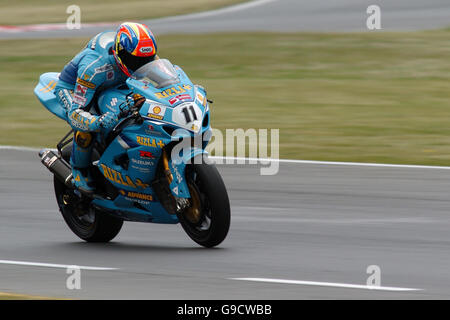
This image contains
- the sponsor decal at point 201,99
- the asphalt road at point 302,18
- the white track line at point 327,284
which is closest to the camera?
the white track line at point 327,284

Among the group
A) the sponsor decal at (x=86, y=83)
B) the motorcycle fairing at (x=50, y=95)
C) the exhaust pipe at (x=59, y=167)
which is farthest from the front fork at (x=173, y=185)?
the motorcycle fairing at (x=50, y=95)

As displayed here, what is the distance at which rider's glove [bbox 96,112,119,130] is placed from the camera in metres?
7.67

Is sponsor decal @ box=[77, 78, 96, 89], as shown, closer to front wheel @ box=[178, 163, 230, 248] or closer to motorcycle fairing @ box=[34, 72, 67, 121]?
motorcycle fairing @ box=[34, 72, 67, 121]

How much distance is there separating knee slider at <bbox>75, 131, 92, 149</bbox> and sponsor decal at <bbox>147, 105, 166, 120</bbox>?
0.85 metres

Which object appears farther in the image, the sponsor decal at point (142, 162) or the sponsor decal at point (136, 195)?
the sponsor decal at point (136, 195)

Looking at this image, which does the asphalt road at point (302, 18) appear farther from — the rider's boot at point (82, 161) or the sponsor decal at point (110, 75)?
the sponsor decal at point (110, 75)

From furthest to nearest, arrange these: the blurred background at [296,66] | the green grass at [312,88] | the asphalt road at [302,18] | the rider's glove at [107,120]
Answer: the asphalt road at [302,18] < the blurred background at [296,66] < the green grass at [312,88] < the rider's glove at [107,120]

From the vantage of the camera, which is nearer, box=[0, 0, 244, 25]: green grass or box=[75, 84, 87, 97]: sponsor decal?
box=[75, 84, 87, 97]: sponsor decal

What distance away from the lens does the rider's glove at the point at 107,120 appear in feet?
25.2

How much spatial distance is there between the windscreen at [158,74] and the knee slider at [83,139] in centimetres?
73

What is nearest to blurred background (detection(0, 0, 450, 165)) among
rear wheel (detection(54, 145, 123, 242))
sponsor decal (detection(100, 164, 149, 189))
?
rear wheel (detection(54, 145, 123, 242))

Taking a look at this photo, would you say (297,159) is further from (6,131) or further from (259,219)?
(6,131)

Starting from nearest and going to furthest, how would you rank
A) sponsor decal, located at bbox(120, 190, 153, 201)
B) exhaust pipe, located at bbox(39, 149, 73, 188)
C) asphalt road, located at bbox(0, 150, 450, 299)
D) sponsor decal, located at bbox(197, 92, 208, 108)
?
1. asphalt road, located at bbox(0, 150, 450, 299)
2. sponsor decal, located at bbox(197, 92, 208, 108)
3. sponsor decal, located at bbox(120, 190, 153, 201)
4. exhaust pipe, located at bbox(39, 149, 73, 188)

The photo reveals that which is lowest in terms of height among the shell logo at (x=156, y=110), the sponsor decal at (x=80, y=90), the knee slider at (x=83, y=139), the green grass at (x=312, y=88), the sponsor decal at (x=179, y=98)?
the knee slider at (x=83, y=139)
